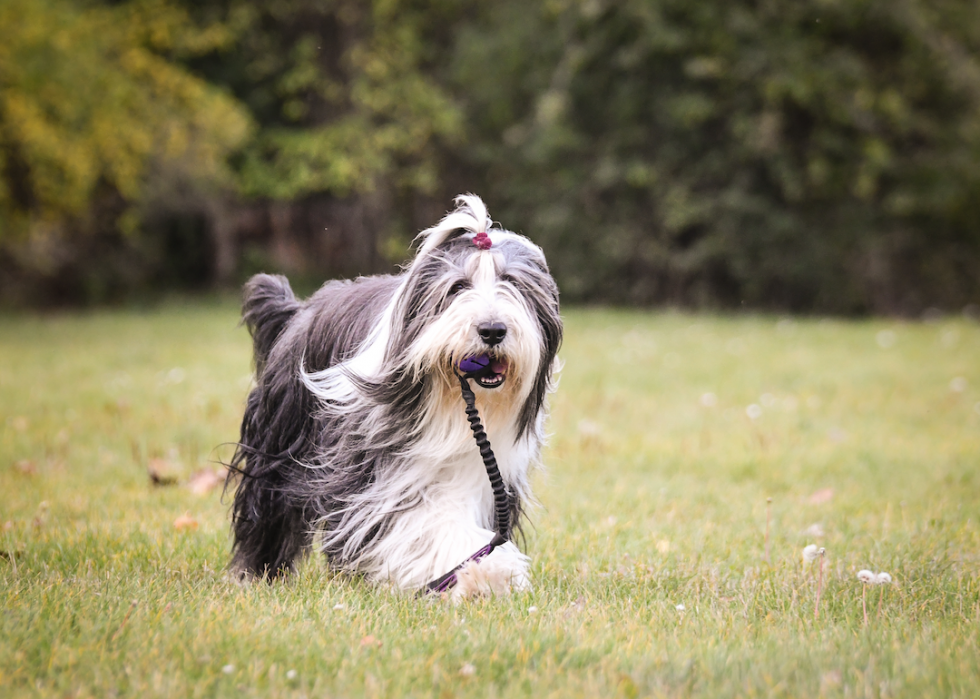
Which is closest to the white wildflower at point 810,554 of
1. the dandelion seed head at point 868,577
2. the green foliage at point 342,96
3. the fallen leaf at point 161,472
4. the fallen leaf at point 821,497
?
the dandelion seed head at point 868,577

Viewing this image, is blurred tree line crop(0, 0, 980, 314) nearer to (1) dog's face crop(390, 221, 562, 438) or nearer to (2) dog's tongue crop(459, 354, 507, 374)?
(1) dog's face crop(390, 221, 562, 438)

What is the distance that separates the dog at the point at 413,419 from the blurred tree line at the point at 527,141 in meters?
11.4

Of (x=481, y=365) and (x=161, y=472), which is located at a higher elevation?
(x=481, y=365)

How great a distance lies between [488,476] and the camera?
3264mm

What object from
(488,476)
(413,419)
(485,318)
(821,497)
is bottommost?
(821,497)

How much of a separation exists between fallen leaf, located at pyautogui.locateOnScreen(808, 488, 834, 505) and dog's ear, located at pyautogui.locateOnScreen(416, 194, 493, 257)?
2.68m

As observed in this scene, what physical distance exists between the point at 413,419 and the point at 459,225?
0.64 m

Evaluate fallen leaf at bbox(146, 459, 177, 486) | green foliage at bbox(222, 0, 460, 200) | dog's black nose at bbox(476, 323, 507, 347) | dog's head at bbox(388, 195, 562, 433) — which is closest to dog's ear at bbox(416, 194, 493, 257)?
dog's head at bbox(388, 195, 562, 433)

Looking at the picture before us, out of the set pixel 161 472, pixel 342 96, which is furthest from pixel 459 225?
pixel 342 96

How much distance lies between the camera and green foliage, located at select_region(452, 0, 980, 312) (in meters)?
14.6

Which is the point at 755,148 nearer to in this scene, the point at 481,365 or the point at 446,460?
the point at 446,460

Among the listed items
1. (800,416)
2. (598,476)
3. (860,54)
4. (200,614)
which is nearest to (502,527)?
(200,614)

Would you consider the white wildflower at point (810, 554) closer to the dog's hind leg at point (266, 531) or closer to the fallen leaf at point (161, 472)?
the dog's hind leg at point (266, 531)

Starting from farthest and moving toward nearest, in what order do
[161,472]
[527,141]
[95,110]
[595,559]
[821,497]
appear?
[527,141] → [95,110] → [161,472] → [821,497] → [595,559]
